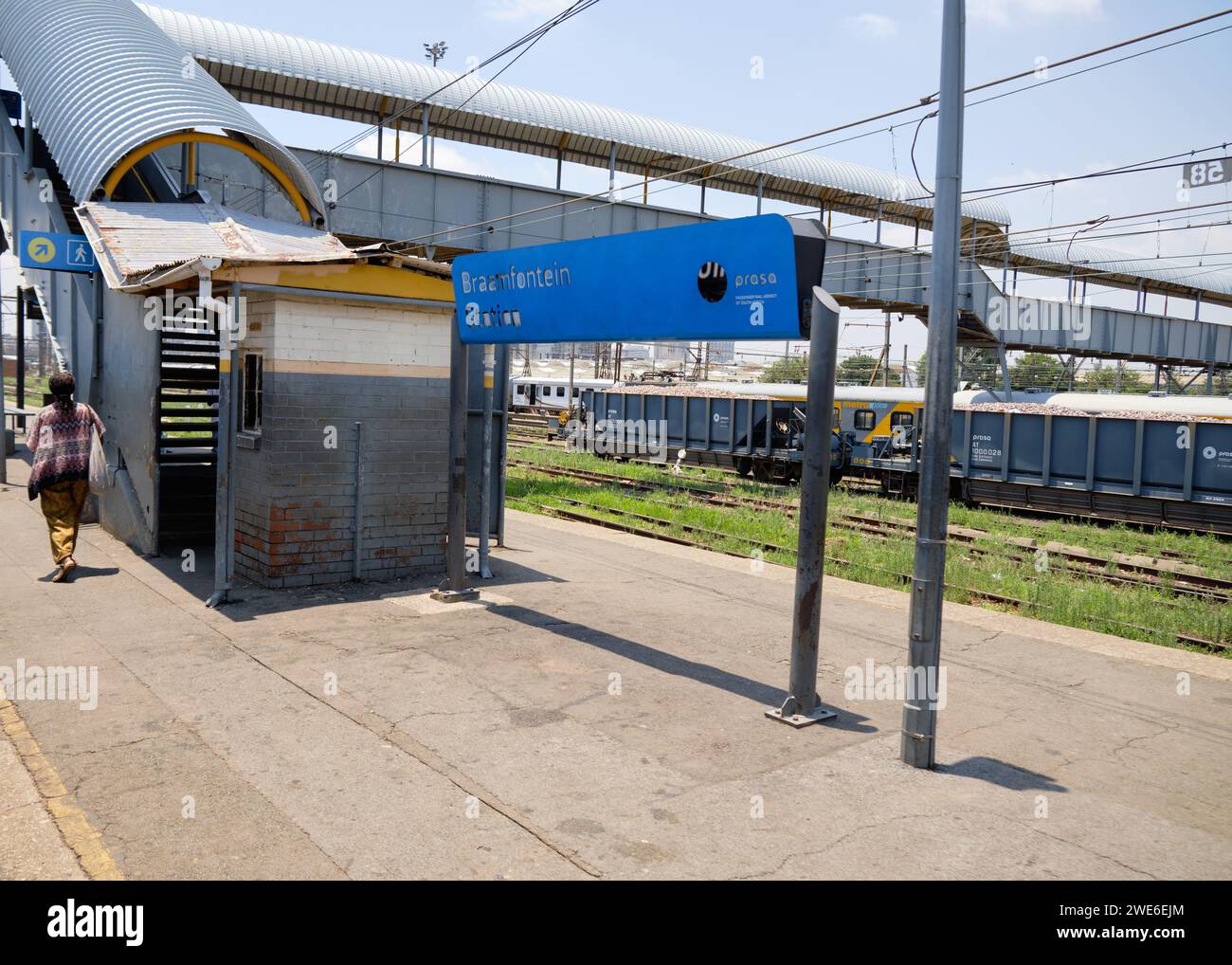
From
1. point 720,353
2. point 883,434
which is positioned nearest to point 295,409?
point 883,434

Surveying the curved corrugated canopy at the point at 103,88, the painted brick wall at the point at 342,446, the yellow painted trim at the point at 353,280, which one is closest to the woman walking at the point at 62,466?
the painted brick wall at the point at 342,446

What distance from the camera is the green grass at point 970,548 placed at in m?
11.5

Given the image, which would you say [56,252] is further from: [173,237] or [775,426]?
[775,426]

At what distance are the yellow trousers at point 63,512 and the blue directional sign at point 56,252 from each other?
3203mm

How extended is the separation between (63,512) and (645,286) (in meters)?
7.04

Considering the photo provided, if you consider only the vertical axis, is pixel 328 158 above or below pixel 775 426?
above

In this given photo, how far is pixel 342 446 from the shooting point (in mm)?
10469

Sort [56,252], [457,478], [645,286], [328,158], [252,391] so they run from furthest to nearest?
1. [328,158]
2. [56,252]
3. [252,391]
4. [457,478]
5. [645,286]

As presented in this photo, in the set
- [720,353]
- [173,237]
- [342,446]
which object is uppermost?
[720,353]

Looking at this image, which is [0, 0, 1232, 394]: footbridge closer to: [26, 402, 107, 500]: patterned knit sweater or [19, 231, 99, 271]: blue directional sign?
[19, 231, 99, 271]: blue directional sign

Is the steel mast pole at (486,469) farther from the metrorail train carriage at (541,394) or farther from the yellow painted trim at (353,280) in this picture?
the metrorail train carriage at (541,394)

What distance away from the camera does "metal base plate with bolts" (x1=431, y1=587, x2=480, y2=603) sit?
33.0 feet

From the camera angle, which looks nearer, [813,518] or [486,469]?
[813,518]

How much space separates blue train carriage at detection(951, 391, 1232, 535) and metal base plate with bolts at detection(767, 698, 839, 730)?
15.9 meters
